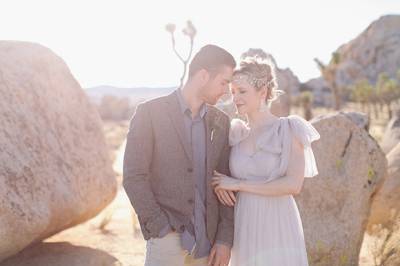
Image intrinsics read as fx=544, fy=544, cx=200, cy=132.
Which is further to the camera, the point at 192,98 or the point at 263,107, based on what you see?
the point at 263,107

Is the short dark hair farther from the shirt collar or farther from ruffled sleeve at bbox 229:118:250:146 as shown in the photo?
ruffled sleeve at bbox 229:118:250:146

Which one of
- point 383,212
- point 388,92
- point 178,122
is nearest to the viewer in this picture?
point 178,122

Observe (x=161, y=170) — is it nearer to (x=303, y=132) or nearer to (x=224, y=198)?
(x=224, y=198)

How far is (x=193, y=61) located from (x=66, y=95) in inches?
138

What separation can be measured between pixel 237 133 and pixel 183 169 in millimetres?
539

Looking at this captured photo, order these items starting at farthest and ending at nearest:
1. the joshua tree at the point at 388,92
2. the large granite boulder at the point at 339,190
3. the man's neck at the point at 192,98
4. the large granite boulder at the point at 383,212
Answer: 1. the joshua tree at the point at 388,92
2. the large granite boulder at the point at 383,212
3. the large granite boulder at the point at 339,190
4. the man's neck at the point at 192,98

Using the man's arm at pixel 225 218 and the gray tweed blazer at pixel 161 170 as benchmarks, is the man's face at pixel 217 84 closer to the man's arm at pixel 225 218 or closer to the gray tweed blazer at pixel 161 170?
the gray tweed blazer at pixel 161 170

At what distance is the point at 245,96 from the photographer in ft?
11.1

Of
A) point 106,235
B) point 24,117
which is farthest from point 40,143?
point 106,235

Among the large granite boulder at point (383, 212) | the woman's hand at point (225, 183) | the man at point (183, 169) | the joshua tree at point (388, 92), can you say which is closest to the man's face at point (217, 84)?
the man at point (183, 169)

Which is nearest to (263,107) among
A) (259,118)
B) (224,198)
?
(259,118)

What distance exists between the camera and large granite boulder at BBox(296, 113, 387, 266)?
5.88 meters

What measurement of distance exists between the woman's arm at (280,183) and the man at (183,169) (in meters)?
0.11

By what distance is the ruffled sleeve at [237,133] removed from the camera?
3492mm
